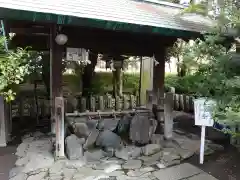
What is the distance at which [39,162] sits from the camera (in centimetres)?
423

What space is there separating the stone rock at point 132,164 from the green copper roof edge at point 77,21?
257 cm

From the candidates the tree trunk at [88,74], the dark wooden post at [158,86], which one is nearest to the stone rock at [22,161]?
the dark wooden post at [158,86]

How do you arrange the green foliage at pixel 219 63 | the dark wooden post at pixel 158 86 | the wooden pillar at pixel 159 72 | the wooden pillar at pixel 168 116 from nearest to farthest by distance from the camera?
the green foliage at pixel 219 63, the wooden pillar at pixel 168 116, the wooden pillar at pixel 159 72, the dark wooden post at pixel 158 86

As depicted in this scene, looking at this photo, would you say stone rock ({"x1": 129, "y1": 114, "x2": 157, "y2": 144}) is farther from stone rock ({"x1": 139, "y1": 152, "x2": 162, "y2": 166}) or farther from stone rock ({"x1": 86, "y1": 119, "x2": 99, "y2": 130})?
stone rock ({"x1": 86, "y1": 119, "x2": 99, "y2": 130})

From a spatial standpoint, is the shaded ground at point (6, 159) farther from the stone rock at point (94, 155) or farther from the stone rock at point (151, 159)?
the stone rock at point (151, 159)

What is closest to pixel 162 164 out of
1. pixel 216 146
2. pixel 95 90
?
pixel 216 146

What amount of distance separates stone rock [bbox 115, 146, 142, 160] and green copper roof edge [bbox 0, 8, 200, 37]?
98.2 inches

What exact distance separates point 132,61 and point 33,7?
301 inches

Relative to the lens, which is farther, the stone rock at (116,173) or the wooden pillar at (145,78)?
the wooden pillar at (145,78)

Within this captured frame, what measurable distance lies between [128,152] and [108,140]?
495 millimetres

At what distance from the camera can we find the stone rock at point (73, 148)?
14.4ft

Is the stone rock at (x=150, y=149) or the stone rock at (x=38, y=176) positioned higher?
the stone rock at (x=150, y=149)

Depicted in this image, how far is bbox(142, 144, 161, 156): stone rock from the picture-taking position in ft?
15.3

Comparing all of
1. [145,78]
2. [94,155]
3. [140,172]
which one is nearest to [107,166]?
[94,155]
